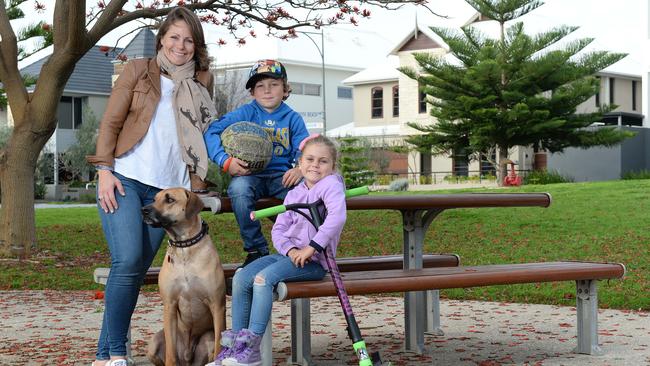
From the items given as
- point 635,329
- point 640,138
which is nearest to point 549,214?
point 635,329

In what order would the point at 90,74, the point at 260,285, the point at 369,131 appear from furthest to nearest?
the point at 90,74 → the point at 369,131 → the point at 260,285

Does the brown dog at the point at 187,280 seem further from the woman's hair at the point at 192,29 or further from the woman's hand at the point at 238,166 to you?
the woman's hair at the point at 192,29

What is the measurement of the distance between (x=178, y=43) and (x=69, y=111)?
50717mm

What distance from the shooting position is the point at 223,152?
5773 millimetres

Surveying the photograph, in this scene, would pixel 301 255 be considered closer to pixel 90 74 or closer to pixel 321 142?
pixel 321 142

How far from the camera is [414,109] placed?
1932 inches

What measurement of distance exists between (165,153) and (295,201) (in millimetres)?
779

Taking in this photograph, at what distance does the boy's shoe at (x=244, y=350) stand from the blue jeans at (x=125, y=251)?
76cm

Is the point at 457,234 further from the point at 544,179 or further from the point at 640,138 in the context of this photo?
the point at 640,138

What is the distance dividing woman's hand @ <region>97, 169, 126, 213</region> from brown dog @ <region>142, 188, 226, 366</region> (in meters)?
0.29

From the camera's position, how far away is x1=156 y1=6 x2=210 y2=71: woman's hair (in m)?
5.66

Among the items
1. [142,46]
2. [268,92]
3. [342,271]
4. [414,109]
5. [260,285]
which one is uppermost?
[142,46]

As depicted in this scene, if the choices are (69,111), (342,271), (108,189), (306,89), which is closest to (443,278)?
(342,271)

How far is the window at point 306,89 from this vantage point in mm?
62503
